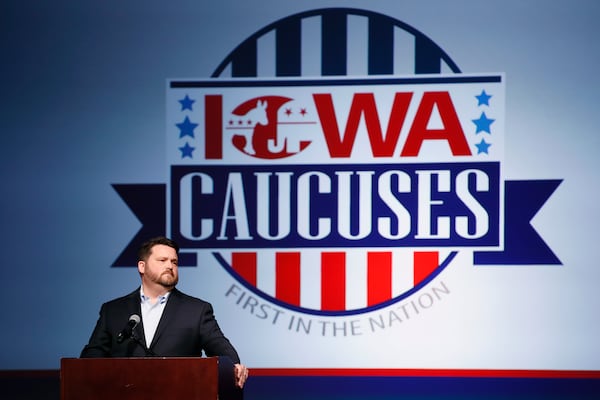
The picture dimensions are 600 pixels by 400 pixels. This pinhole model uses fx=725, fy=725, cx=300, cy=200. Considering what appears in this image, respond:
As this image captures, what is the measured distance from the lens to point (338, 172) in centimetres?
434

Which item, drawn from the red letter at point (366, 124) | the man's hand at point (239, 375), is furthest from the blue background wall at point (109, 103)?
the man's hand at point (239, 375)

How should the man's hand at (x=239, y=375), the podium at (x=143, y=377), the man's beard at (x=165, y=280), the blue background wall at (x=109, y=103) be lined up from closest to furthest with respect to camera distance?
the podium at (x=143, y=377)
the man's hand at (x=239, y=375)
the man's beard at (x=165, y=280)
the blue background wall at (x=109, y=103)

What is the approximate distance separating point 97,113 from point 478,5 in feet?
7.89

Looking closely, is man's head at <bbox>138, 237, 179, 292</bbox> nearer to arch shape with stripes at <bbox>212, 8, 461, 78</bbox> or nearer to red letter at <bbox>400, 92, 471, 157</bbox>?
arch shape with stripes at <bbox>212, 8, 461, 78</bbox>

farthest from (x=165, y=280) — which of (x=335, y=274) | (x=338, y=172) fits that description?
(x=338, y=172)

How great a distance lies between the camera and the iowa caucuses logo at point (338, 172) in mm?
4262

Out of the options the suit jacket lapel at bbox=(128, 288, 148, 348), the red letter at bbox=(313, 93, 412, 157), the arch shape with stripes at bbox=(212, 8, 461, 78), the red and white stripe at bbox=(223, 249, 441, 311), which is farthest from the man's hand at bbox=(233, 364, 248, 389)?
the arch shape with stripes at bbox=(212, 8, 461, 78)

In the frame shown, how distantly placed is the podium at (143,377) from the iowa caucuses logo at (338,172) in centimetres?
185

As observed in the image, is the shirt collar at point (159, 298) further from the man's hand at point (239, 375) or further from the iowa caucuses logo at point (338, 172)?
the iowa caucuses logo at point (338, 172)

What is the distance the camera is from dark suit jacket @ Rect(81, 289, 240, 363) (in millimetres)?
2934

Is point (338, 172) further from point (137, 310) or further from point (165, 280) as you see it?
point (137, 310)

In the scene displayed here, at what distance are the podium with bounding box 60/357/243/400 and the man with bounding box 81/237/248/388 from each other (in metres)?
0.40

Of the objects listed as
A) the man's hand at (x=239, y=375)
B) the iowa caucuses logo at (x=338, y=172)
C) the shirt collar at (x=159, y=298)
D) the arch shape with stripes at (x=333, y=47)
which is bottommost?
the man's hand at (x=239, y=375)

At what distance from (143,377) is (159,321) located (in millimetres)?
504
